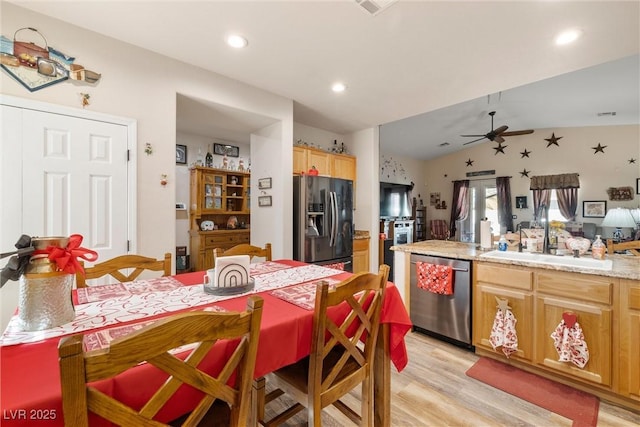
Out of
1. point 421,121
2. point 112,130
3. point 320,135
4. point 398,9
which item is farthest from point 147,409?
point 421,121

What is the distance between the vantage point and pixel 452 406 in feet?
5.90

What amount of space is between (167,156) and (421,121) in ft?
15.4

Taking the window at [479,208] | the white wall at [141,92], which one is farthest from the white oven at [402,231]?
the white wall at [141,92]

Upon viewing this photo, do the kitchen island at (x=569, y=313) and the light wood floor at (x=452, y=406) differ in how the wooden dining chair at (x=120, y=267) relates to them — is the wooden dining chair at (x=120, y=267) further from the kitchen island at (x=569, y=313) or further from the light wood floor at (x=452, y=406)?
the kitchen island at (x=569, y=313)

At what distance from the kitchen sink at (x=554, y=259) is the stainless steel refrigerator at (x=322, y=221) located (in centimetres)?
175

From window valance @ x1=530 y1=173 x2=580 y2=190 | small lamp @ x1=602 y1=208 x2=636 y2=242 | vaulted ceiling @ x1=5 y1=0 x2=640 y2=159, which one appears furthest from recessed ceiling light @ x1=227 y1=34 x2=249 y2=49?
window valance @ x1=530 y1=173 x2=580 y2=190

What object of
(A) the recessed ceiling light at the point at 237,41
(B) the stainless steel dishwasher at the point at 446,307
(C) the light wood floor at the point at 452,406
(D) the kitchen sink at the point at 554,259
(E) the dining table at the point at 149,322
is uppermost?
(A) the recessed ceiling light at the point at 237,41

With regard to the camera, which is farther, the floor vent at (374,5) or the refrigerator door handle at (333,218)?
the refrigerator door handle at (333,218)

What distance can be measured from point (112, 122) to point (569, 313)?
3.65 metres

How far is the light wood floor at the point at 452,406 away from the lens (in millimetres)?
1665

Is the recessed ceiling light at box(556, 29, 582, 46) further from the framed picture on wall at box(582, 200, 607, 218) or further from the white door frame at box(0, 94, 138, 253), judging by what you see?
the framed picture on wall at box(582, 200, 607, 218)

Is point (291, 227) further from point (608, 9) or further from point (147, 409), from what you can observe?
point (608, 9)

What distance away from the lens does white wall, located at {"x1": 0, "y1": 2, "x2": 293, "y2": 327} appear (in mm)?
1900

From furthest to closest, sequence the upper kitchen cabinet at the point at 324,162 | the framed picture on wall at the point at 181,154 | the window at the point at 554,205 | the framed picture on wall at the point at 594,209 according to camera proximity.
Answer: the window at the point at 554,205 < the framed picture on wall at the point at 594,209 < the framed picture on wall at the point at 181,154 < the upper kitchen cabinet at the point at 324,162
